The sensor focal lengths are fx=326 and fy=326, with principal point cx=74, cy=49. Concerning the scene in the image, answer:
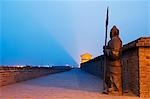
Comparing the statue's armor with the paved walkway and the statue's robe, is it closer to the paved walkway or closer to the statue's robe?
the statue's robe

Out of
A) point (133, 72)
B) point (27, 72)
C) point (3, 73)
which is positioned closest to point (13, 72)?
point (3, 73)

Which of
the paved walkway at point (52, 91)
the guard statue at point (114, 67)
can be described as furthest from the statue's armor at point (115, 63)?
the paved walkway at point (52, 91)

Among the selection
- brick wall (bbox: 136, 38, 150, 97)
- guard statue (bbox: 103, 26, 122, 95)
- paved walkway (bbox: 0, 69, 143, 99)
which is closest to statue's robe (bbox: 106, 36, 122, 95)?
guard statue (bbox: 103, 26, 122, 95)

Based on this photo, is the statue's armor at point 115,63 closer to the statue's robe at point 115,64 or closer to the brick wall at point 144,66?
the statue's robe at point 115,64

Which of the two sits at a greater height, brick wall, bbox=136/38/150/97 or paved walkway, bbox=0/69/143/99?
brick wall, bbox=136/38/150/97

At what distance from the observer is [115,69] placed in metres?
11.2

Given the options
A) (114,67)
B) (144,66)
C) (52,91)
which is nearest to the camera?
(144,66)

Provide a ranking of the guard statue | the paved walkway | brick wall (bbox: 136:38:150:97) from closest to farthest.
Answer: the paved walkway < brick wall (bbox: 136:38:150:97) < the guard statue

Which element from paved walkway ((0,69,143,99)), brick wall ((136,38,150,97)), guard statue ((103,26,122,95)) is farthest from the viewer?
guard statue ((103,26,122,95))

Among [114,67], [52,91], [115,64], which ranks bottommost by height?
[52,91]

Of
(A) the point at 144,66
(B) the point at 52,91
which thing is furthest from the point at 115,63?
(B) the point at 52,91

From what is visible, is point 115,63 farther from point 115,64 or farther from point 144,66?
point 144,66

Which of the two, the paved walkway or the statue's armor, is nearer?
the paved walkway

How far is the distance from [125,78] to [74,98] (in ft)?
13.3
